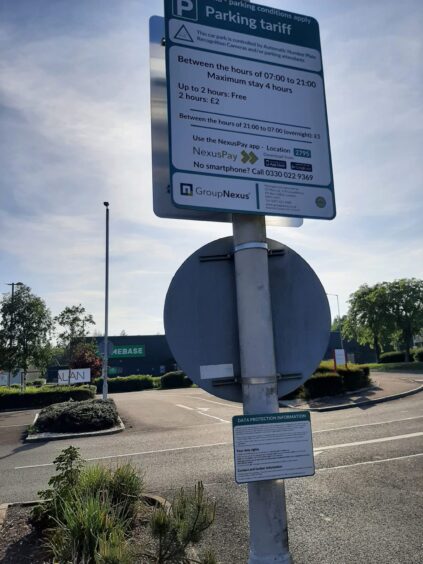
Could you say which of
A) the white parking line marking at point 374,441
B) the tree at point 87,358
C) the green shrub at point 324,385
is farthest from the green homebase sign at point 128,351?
the white parking line marking at point 374,441

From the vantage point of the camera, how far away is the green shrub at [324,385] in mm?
19156

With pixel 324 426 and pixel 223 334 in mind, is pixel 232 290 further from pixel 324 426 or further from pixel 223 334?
pixel 324 426

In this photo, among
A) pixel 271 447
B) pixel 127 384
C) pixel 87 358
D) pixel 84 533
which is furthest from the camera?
pixel 127 384

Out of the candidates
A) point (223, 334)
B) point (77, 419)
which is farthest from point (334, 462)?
point (77, 419)

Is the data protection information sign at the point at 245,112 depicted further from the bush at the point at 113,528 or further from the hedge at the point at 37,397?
the hedge at the point at 37,397

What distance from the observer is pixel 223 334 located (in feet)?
7.30

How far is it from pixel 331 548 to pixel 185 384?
122 feet

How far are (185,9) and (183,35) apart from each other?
151mm

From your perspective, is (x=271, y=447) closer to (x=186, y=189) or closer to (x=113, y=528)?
(x=186, y=189)

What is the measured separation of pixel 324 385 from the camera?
763 inches

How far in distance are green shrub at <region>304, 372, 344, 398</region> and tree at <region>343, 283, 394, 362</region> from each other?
32.8m

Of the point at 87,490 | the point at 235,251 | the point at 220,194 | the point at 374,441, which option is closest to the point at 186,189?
the point at 220,194

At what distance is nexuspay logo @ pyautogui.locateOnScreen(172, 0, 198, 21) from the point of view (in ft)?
7.64

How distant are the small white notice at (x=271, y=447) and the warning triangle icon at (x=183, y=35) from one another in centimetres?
190
